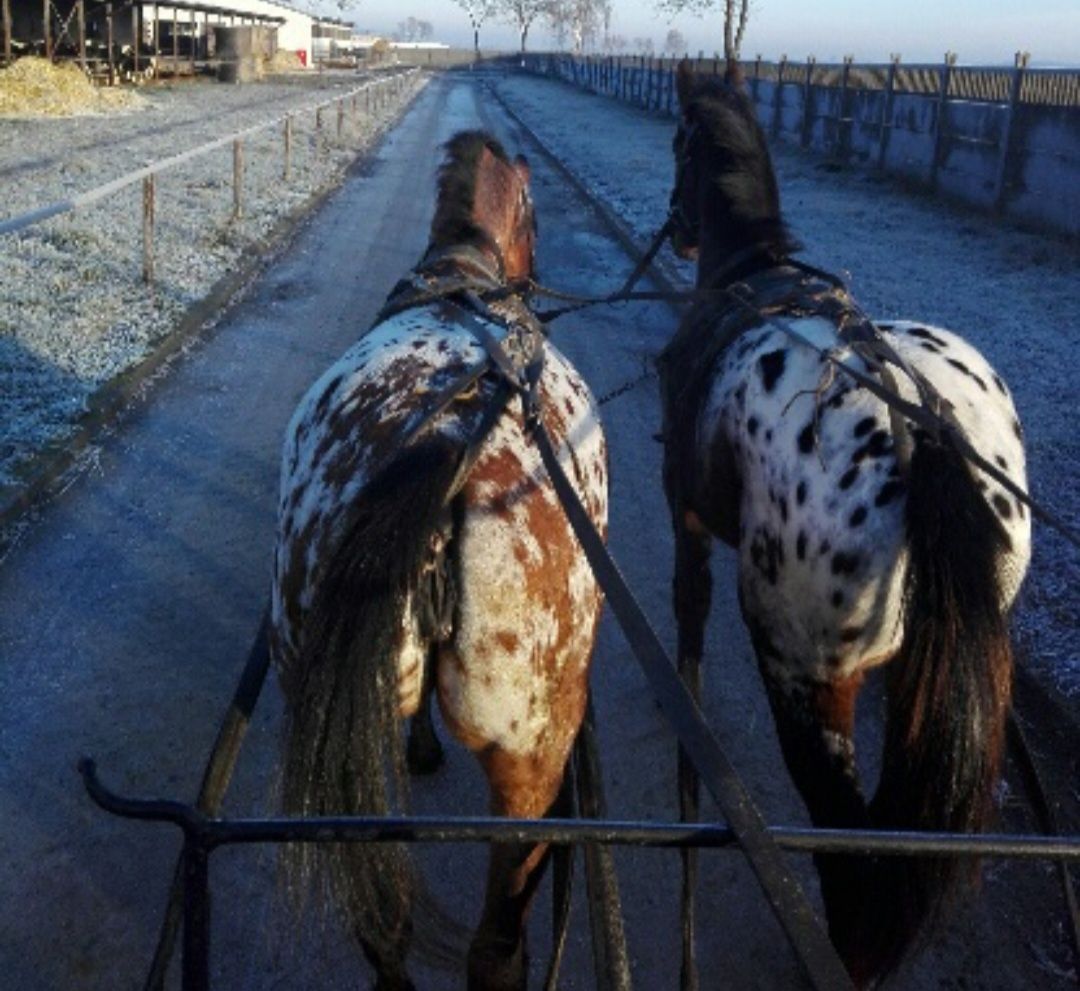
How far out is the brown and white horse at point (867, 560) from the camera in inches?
101

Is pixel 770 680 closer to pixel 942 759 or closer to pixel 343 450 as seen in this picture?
pixel 942 759

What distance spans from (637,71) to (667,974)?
143 ft

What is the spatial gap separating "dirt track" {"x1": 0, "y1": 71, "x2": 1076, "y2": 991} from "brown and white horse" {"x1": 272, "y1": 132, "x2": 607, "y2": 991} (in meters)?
0.55

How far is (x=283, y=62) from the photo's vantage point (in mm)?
56750

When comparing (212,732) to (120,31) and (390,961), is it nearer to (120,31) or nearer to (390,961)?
(390,961)

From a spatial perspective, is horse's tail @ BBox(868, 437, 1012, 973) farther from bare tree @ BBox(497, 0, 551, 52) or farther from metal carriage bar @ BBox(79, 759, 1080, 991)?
bare tree @ BBox(497, 0, 551, 52)

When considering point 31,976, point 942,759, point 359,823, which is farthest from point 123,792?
point 942,759

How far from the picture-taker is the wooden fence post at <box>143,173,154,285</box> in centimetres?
1014

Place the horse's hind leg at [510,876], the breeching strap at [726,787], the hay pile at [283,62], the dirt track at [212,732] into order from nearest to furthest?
the breeching strap at [726,787]
the horse's hind leg at [510,876]
the dirt track at [212,732]
the hay pile at [283,62]

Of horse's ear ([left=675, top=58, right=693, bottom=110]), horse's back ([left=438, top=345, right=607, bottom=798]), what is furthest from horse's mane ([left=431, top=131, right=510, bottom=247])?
horse's ear ([left=675, top=58, right=693, bottom=110])

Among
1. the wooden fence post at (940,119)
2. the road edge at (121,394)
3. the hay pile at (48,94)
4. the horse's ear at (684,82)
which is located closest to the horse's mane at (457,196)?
the horse's ear at (684,82)

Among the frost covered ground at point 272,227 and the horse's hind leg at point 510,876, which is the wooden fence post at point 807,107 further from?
the horse's hind leg at point 510,876

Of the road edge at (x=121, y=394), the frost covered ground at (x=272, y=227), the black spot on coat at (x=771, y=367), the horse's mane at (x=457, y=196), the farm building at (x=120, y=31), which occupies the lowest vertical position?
the road edge at (x=121, y=394)

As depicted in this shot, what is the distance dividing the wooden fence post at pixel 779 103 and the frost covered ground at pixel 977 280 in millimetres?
1217
